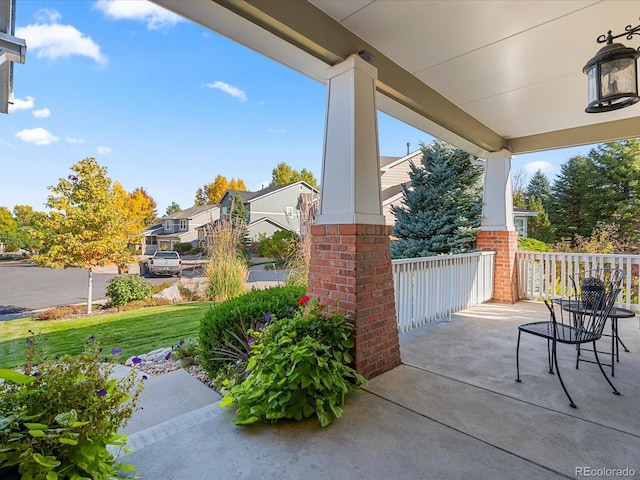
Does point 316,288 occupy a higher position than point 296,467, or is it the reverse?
Result: point 316,288

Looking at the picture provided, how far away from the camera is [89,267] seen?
8.32m

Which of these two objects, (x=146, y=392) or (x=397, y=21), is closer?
(x=397, y=21)

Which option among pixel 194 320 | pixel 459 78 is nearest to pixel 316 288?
pixel 459 78

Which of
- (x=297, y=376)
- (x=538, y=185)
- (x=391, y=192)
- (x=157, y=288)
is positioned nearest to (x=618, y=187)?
(x=538, y=185)

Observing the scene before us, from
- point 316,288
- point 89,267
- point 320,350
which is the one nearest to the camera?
point 320,350

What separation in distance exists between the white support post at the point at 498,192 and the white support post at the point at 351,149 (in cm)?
385

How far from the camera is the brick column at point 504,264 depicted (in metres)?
5.54

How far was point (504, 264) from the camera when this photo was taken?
5555 mm

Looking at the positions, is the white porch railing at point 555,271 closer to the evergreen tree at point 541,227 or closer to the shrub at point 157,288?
the shrub at point 157,288

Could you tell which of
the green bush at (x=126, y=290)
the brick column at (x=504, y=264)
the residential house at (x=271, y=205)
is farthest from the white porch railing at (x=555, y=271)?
the residential house at (x=271, y=205)

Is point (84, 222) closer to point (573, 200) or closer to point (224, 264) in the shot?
point (224, 264)

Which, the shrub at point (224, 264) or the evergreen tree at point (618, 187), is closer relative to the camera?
the shrub at point (224, 264)

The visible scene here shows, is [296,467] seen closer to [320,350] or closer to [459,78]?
[320,350]

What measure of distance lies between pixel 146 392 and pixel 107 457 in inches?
89.6
